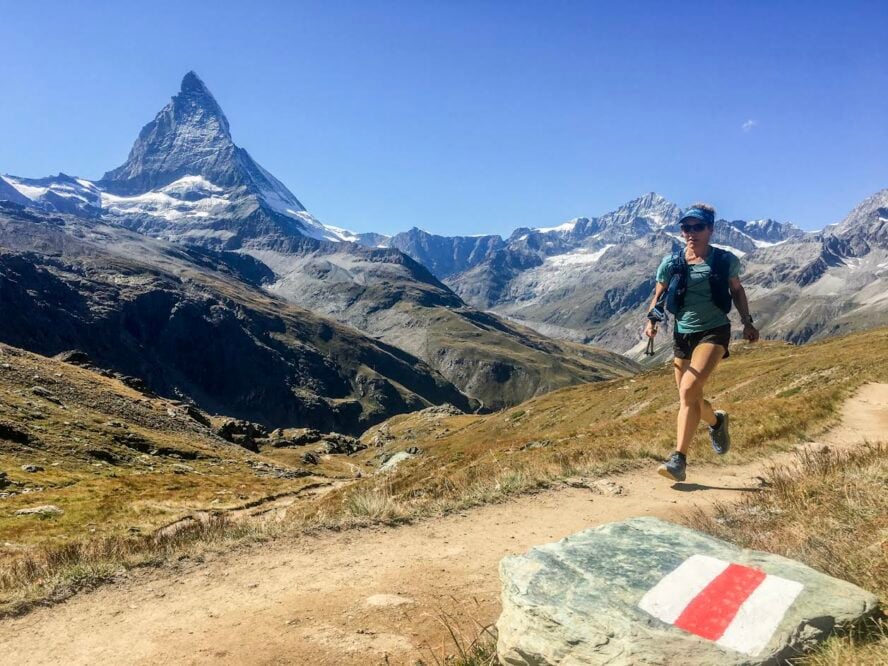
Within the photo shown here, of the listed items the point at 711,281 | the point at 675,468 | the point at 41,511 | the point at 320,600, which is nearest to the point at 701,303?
the point at 711,281

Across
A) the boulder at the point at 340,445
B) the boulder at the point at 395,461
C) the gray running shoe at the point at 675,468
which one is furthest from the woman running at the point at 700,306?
the boulder at the point at 340,445

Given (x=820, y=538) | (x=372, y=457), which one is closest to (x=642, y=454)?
(x=820, y=538)

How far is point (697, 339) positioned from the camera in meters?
10.3

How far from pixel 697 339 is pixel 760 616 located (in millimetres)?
7206

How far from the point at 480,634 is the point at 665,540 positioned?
80.5 inches

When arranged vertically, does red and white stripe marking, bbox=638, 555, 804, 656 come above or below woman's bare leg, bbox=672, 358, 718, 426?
below

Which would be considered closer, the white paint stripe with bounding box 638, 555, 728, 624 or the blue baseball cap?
the white paint stripe with bounding box 638, 555, 728, 624

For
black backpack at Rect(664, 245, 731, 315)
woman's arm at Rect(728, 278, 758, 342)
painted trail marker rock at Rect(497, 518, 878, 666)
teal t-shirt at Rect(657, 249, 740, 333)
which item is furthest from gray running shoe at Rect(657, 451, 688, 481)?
painted trail marker rock at Rect(497, 518, 878, 666)

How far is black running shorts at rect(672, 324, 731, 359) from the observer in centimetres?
1002

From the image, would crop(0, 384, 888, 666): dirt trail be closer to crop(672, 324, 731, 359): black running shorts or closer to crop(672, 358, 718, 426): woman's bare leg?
crop(672, 358, 718, 426): woman's bare leg

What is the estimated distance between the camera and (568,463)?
1340 cm

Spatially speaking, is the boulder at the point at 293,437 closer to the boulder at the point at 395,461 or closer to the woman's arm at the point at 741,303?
the boulder at the point at 395,461

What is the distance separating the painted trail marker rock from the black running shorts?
5668mm

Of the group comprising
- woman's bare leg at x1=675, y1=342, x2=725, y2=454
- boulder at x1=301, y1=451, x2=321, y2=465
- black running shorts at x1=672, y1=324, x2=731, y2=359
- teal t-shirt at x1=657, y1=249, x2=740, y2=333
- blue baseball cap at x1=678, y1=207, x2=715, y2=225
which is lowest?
boulder at x1=301, y1=451, x2=321, y2=465
